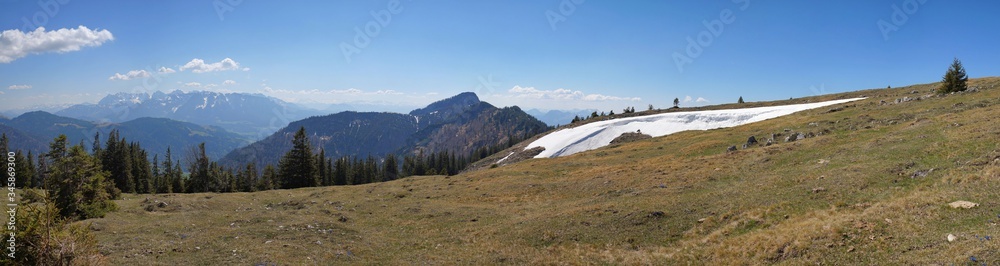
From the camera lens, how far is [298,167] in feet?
255

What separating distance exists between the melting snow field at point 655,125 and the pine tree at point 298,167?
51.5m

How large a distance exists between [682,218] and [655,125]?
91.8m

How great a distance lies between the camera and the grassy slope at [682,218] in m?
16.1

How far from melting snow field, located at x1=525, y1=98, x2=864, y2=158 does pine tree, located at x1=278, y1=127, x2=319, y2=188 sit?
169 ft

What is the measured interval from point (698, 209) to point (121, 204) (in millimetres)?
49819

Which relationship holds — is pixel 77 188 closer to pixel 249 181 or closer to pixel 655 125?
pixel 249 181

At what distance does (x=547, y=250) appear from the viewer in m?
Answer: 23.3

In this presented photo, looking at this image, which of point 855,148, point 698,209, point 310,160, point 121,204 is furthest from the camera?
point 310,160

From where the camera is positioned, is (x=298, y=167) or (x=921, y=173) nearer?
(x=921, y=173)

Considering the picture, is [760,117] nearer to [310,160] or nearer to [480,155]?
[310,160]

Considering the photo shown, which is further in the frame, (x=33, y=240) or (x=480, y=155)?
(x=480, y=155)

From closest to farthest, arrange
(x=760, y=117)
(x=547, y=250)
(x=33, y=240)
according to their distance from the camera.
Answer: (x=33, y=240), (x=547, y=250), (x=760, y=117)

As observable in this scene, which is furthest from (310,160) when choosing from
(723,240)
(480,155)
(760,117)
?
(480,155)

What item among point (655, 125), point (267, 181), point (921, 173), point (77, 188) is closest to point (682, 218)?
point (921, 173)
